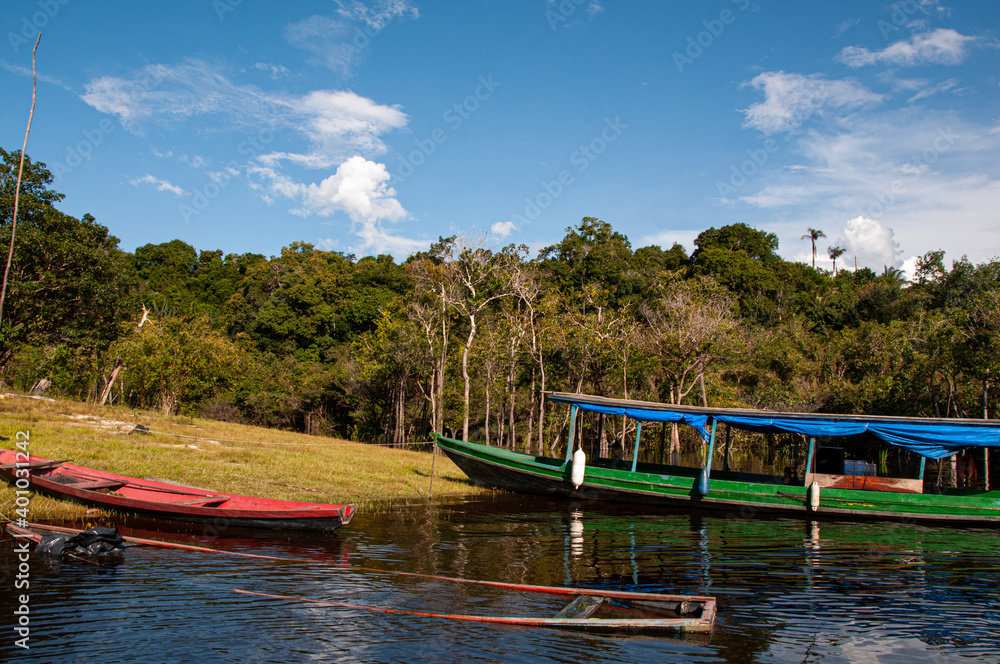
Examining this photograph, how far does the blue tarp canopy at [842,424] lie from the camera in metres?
16.7

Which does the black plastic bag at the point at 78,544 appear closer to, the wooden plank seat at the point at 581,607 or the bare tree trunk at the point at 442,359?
the wooden plank seat at the point at 581,607

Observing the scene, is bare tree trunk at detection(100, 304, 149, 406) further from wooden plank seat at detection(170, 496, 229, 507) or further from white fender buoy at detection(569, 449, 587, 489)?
white fender buoy at detection(569, 449, 587, 489)

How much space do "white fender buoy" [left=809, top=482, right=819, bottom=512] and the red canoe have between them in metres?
12.6

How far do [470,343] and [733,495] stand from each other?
693 inches

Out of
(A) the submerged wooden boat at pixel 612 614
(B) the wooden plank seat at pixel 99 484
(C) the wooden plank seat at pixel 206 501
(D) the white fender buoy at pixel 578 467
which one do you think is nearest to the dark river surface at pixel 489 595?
(A) the submerged wooden boat at pixel 612 614

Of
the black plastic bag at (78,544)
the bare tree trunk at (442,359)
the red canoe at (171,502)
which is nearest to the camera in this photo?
the black plastic bag at (78,544)

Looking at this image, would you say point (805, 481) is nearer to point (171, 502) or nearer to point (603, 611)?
point (603, 611)

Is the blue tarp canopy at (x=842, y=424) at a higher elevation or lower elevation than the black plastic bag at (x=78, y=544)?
higher

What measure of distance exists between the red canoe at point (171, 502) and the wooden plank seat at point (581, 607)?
497 cm

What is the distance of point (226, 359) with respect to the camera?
35.1 meters

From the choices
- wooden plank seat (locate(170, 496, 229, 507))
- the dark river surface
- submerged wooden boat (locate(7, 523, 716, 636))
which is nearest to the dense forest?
wooden plank seat (locate(170, 496, 229, 507))

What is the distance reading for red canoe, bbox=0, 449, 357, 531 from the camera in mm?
11383

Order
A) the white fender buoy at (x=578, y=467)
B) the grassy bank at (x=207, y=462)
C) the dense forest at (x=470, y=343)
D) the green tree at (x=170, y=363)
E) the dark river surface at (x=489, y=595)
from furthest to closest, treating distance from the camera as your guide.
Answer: the green tree at (x=170, y=363) < the dense forest at (x=470, y=343) < the white fender buoy at (x=578, y=467) < the grassy bank at (x=207, y=462) < the dark river surface at (x=489, y=595)

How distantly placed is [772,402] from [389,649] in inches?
1420
